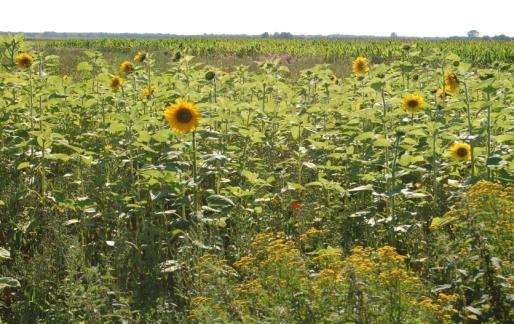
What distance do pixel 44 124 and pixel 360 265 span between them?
3.19 meters

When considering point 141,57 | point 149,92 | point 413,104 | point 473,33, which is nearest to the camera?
point 413,104

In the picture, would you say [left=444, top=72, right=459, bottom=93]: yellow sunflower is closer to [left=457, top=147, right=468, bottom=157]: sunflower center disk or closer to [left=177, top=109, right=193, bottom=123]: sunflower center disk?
[left=457, top=147, right=468, bottom=157]: sunflower center disk

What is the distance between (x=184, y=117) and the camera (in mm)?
4117

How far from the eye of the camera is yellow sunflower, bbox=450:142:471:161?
14.3 ft

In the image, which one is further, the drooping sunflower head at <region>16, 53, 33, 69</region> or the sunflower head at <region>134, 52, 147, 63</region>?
the sunflower head at <region>134, 52, 147, 63</region>

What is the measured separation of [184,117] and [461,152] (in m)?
1.81

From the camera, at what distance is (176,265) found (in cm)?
365

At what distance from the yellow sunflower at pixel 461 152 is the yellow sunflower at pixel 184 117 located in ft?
5.55

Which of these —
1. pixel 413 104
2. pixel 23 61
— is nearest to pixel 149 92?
pixel 23 61

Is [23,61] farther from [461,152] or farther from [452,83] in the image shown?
[461,152]

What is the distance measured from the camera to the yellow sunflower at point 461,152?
4363mm

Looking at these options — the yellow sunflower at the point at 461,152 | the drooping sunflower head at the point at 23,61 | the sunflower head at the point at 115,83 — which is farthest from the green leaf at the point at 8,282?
the drooping sunflower head at the point at 23,61

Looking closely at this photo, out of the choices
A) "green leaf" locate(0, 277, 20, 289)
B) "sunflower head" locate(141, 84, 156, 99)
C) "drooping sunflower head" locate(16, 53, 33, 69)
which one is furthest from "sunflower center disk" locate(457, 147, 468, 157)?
"drooping sunflower head" locate(16, 53, 33, 69)

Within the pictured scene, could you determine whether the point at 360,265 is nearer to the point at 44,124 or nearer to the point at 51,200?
the point at 51,200
